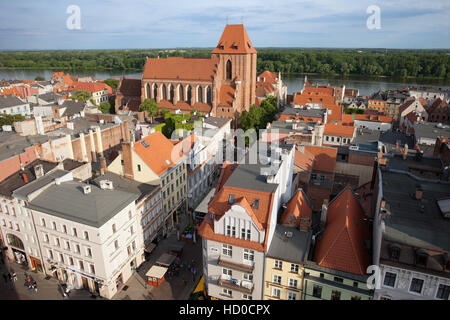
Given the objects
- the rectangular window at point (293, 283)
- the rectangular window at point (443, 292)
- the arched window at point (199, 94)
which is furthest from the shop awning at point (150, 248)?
the arched window at point (199, 94)

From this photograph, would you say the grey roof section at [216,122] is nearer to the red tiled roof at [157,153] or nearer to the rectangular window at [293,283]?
the red tiled roof at [157,153]

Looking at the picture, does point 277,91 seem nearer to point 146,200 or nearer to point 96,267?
point 146,200

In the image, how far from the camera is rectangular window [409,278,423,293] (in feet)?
68.5

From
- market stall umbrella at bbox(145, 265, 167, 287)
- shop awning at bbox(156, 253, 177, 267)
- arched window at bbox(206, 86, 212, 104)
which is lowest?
market stall umbrella at bbox(145, 265, 167, 287)

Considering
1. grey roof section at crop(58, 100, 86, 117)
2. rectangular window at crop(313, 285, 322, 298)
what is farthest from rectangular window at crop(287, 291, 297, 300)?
grey roof section at crop(58, 100, 86, 117)

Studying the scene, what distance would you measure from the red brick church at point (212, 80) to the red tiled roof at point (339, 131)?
2938cm

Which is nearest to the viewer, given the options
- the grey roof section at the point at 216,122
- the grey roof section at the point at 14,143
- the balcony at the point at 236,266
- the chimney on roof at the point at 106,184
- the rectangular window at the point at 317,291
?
the rectangular window at the point at 317,291

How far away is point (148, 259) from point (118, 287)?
15.7 ft

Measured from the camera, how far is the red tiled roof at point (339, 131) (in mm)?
57469

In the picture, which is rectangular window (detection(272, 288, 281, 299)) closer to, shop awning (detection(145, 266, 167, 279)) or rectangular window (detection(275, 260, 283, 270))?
rectangular window (detection(275, 260, 283, 270))

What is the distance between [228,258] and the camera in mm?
25859

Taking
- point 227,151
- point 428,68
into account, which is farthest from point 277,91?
point 428,68

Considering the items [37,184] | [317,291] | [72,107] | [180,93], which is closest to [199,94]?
[180,93]

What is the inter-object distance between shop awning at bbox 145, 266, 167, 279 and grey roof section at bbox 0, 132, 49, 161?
2213 cm
